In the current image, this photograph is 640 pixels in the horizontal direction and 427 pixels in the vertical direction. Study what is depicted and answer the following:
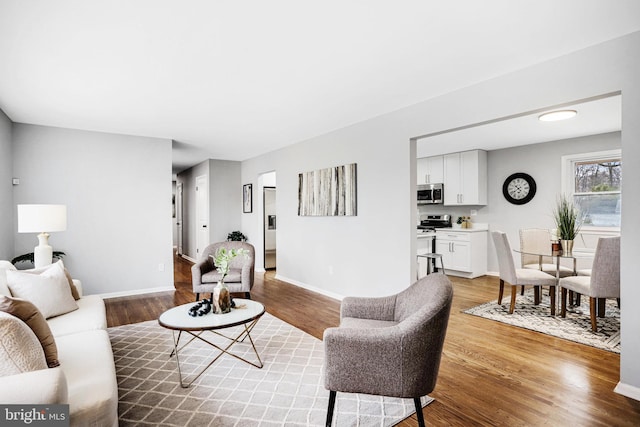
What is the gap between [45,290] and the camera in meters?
2.53

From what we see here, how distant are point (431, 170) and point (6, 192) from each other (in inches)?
266

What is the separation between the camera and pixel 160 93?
3307mm

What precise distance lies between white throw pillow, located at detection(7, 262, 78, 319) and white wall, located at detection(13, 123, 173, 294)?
2.26 metres

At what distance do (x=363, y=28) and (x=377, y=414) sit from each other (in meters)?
2.41

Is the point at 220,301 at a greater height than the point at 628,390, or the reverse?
the point at 220,301

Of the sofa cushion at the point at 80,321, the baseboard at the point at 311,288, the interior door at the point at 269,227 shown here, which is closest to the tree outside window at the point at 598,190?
the baseboard at the point at 311,288

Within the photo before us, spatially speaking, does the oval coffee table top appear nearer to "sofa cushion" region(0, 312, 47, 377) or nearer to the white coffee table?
the white coffee table

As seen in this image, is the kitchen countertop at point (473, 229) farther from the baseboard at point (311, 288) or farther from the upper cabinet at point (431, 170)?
the baseboard at point (311, 288)

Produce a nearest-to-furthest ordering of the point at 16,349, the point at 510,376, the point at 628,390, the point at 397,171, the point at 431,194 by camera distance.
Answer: the point at 16,349 → the point at 628,390 → the point at 510,376 → the point at 397,171 → the point at 431,194

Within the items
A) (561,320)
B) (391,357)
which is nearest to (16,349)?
(391,357)

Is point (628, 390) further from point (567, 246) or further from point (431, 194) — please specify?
point (431, 194)

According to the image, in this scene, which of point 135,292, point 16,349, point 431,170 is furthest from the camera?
point 431,170

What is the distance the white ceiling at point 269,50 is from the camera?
198 cm

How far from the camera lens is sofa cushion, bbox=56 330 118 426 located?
4.82 ft
